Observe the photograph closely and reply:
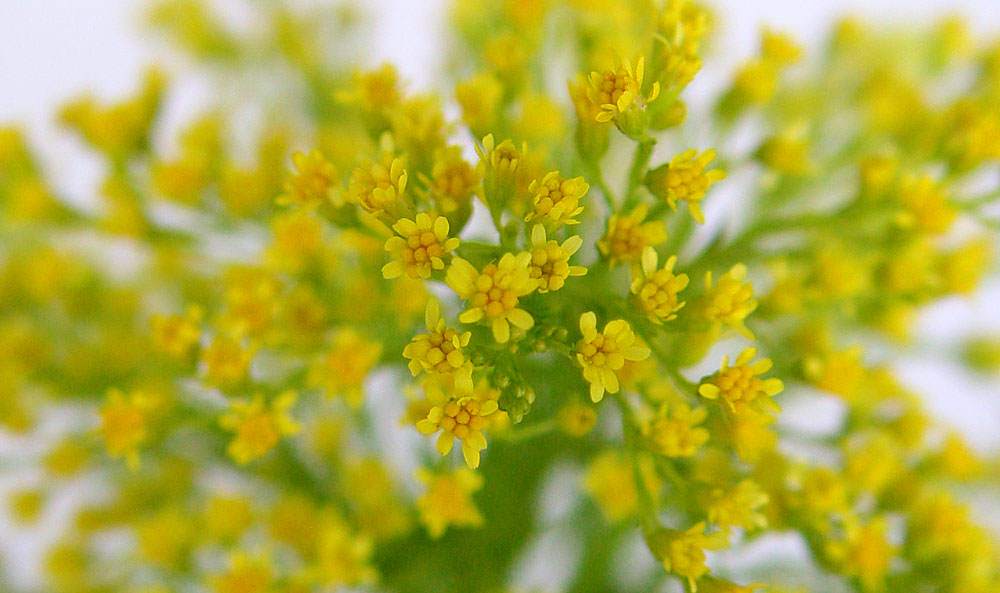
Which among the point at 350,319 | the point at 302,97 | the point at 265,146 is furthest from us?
the point at 302,97

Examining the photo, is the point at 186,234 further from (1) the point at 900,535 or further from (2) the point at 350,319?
(1) the point at 900,535

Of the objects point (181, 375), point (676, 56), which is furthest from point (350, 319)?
point (676, 56)

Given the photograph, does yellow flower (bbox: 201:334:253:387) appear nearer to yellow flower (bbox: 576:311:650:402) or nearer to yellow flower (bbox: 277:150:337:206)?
yellow flower (bbox: 277:150:337:206)

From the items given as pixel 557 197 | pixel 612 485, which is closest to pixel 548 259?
pixel 557 197

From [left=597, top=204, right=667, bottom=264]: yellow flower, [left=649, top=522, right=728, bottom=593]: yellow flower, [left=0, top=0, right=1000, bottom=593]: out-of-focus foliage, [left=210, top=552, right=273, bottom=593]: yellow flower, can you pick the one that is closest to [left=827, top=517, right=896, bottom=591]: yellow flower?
[left=0, top=0, right=1000, bottom=593]: out-of-focus foliage

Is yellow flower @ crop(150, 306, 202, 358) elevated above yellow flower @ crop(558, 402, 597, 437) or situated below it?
above

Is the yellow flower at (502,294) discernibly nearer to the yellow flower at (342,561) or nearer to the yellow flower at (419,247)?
the yellow flower at (419,247)
